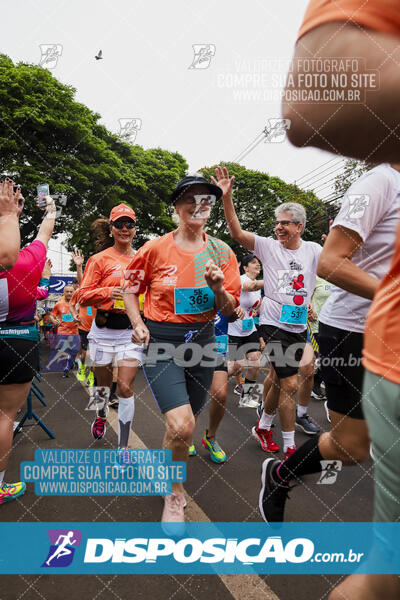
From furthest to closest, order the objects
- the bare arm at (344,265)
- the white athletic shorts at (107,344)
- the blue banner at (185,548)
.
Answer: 1. the white athletic shorts at (107,344)
2. the blue banner at (185,548)
3. the bare arm at (344,265)

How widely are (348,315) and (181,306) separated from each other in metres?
1.08

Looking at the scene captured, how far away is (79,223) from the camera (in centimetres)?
1775

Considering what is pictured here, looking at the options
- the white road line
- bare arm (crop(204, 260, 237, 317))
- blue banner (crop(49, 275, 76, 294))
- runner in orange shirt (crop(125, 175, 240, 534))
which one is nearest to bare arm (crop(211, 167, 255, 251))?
runner in orange shirt (crop(125, 175, 240, 534))

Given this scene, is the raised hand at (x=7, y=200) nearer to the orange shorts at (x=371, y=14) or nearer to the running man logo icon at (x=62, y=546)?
the running man logo icon at (x=62, y=546)

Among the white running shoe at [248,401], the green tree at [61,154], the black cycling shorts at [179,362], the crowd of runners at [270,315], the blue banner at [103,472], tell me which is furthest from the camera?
the green tree at [61,154]

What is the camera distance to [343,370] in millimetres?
1889

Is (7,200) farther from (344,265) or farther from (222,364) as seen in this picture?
(222,364)

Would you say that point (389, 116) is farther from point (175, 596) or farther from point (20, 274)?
point (20, 274)

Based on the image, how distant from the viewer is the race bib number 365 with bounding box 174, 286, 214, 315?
2.58m

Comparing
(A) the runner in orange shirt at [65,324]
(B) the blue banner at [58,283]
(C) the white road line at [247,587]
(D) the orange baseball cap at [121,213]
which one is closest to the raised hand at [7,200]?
(D) the orange baseball cap at [121,213]

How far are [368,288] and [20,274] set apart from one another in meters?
2.31

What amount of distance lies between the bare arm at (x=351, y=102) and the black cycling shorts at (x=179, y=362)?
71.5 inches

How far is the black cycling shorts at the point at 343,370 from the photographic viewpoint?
1812mm

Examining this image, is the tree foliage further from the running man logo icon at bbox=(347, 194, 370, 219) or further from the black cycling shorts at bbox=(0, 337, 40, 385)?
the running man logo icon at bbox=(347, 194, 370, 219)
